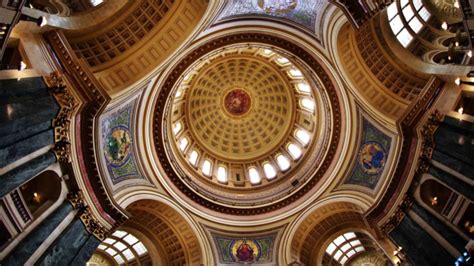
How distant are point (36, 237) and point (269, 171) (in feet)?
65.8

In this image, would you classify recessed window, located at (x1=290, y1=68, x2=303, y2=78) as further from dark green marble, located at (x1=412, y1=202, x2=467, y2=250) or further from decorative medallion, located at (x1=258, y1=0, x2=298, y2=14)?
dark green marble, located at (x1=412, y1=202, x2=467, y2=250)

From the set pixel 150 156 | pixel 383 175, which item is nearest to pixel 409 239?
pixel 383 175

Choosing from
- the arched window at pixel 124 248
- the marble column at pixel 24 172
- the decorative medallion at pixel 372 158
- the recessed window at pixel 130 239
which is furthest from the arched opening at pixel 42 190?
the decorative medallion at pixel 372 158

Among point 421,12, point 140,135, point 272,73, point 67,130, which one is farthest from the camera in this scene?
point 272,73

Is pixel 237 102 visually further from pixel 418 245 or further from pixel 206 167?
pixel 418 245

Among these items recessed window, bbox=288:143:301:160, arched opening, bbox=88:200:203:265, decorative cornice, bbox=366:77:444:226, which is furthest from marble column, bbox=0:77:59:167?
recessed window, bbox=288:143:301:160

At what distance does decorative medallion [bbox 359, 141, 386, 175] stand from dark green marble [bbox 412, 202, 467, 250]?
3.76 m

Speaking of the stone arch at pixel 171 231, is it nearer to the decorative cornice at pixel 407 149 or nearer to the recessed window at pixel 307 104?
the decorative cornice at pixel 407 149

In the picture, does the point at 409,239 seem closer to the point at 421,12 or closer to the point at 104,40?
the point at 421,12

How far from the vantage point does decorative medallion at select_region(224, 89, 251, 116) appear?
34250 mm

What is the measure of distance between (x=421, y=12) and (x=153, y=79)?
15614 mm

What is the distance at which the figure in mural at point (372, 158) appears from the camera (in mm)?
21562

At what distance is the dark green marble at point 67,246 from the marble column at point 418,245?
49.2 feet

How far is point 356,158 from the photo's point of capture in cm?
2311
